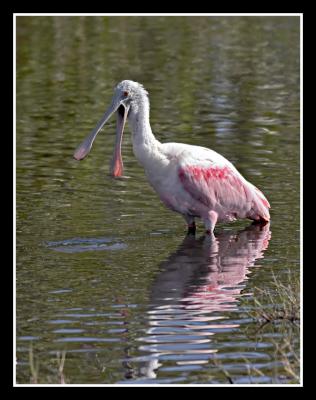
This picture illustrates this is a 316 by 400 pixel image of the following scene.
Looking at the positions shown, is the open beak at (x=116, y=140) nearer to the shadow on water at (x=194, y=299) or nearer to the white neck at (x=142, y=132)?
the white neck at (x=142, y=132)

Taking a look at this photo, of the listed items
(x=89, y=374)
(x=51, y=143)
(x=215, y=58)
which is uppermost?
(x=215, y=58)

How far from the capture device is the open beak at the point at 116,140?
12.0 meters

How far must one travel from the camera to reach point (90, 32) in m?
26.9

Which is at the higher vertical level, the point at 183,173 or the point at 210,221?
the point at 183,173

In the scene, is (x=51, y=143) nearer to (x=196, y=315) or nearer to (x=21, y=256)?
(x=21, y=256)

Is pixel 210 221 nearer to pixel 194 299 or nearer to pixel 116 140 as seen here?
pixel 116 140

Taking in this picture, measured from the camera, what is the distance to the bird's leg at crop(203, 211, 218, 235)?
1218cm

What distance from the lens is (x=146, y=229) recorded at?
12172mm

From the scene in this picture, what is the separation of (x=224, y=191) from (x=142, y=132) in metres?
1.09

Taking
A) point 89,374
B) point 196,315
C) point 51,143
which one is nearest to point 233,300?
point 196,315

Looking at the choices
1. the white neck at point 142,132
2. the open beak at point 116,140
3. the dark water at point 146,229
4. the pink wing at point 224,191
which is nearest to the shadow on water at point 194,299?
the dark water at point 146,229

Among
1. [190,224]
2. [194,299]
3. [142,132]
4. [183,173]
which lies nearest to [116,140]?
[142,132]

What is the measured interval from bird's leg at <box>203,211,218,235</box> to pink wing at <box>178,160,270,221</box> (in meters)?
0.07

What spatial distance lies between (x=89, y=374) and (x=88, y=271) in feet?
9.20
